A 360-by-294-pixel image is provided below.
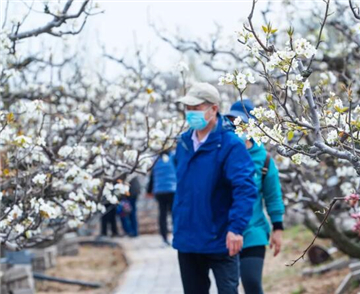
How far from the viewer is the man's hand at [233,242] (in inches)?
186

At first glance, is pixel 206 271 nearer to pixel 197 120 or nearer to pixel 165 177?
pixel 197 120

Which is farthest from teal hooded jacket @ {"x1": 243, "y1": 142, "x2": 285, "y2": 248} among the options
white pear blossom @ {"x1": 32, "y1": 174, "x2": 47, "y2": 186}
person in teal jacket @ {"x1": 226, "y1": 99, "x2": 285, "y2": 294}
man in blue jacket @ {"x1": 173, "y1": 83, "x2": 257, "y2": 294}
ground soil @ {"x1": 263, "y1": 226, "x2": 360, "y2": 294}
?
ground soil @ {"x1": 263, "y1": 226, "x2": 360, "y2": 294}

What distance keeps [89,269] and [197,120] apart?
6852mm

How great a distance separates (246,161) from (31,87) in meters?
4.03

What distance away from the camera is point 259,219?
531 cm

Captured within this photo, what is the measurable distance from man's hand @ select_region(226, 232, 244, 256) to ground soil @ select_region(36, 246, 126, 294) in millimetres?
4550

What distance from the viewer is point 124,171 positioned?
6.23 meters

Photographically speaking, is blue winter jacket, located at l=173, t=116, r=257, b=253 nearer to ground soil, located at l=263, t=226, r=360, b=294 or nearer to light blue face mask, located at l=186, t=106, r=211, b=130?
light blue face mask, located at l=186, t=106, r=211, b=130

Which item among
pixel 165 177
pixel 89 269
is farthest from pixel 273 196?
pixel 89 269

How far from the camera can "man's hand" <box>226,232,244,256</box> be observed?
4.73 meters

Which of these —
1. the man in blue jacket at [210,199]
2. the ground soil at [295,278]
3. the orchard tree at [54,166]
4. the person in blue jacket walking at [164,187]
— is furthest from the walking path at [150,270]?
the man in blue jacket at [210,199]

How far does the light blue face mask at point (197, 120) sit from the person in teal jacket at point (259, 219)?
0.82 ft

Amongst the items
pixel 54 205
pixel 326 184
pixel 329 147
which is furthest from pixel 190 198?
pixel 326 184

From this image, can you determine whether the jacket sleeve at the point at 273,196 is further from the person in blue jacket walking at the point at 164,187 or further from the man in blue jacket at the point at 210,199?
the person in blue jacket walking at the point at 164,187
